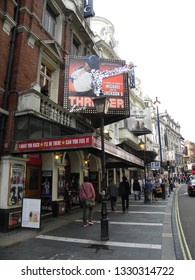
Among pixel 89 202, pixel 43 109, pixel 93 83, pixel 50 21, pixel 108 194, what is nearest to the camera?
pixel 89 202

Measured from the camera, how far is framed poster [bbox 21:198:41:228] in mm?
7656

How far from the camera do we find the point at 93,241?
21.8ft

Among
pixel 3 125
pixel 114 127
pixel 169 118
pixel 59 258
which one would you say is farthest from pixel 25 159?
pixel 169 118

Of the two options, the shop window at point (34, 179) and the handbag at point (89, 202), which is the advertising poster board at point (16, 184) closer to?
the shop window at point (34, 179)

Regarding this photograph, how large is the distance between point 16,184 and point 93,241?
12.8 feet

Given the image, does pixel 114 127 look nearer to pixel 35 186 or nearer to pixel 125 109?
pixel 125 109

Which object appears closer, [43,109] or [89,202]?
[89,202]

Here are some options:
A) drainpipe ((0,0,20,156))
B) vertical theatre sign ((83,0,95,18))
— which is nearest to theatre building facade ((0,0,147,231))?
drainpipe ((0,0,20,156))

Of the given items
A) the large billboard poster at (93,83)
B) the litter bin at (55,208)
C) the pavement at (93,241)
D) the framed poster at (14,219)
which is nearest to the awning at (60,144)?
the framed poster at (14,219)

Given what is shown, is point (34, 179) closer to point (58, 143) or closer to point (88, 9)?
point (58, 143)

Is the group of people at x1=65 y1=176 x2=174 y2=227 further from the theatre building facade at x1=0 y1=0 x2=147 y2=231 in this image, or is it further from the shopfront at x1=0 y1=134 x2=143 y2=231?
the theatre building facade at x1=0 y1=0 x2=147 y2=231

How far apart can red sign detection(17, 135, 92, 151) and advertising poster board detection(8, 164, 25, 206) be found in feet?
3.30

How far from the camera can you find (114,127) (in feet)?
76.6

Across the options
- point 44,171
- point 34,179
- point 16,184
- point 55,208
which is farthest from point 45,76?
point 55,208
